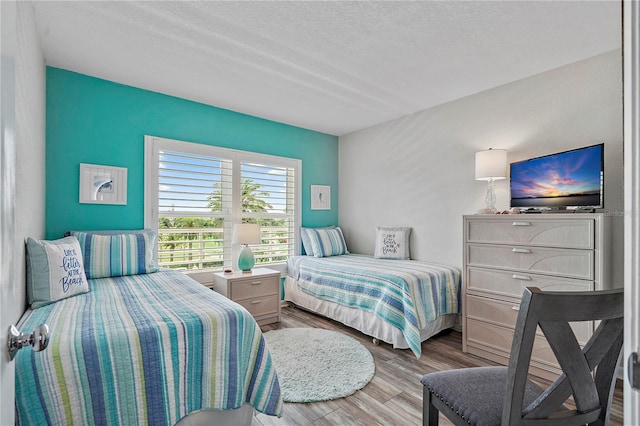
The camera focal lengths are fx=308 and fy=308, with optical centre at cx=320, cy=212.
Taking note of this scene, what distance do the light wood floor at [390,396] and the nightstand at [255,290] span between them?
3.26ft

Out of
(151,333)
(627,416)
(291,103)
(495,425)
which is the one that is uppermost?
(291,103)

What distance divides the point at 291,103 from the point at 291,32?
4.43ft

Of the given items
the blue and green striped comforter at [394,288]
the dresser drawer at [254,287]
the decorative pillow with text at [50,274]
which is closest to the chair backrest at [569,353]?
the blue and green striped comforter at [394,288]

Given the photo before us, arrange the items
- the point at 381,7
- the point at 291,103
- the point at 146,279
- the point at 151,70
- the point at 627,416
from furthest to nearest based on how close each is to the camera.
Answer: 1. the point at 291,103
2. the point at 151,70
3. the point at 146,279
4. the point at 381,7
5. the point at 627,416

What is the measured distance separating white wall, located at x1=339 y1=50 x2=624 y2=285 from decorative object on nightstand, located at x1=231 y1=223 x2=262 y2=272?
5.81ft

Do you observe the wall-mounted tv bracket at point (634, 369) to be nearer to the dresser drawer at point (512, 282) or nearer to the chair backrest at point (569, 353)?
the chair backrest at point (569, 353)

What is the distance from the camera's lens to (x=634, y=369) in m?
0.49

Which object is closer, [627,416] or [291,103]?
[627,416]

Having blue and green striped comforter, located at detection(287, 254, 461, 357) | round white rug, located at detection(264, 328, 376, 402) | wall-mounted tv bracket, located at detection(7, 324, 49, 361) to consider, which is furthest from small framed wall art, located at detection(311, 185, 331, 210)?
wall-mounted tv bracket, located at detection(7, 324, 49, 361)

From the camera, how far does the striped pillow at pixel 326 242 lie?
418cm

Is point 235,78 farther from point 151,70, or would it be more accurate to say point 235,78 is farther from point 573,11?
point 573,11

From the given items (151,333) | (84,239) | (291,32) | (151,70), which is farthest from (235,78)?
(151,333)

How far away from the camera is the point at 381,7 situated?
1.94 meters

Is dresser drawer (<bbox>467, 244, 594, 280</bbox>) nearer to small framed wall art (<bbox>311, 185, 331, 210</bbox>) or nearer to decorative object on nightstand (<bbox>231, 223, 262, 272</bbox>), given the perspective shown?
decorative object on nightstand (<bbox>231, 223, 262, 272</bbox>)
